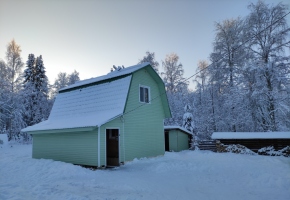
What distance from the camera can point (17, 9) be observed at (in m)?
10.5

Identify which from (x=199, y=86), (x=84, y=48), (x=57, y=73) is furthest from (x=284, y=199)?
(x=57, y=73)

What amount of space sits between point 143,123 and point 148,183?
6.85 m

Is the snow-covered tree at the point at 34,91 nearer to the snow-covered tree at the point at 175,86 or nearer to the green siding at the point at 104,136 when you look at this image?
the snow-covered tree at the point at 175,86

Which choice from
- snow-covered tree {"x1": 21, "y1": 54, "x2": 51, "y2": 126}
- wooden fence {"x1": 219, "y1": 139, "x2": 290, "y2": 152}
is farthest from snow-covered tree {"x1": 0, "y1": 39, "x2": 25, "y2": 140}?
wooden fence {"x1": 219, "y1": 139, "x2": 290, "y2": 152}

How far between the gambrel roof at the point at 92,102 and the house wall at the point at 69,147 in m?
0.72

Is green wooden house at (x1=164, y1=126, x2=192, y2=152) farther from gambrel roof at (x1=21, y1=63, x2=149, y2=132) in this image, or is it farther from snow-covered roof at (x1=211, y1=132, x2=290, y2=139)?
gambrel roof at (x1=21, y1=63, x2=149, y2=132)

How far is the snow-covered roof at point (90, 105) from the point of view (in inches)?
502

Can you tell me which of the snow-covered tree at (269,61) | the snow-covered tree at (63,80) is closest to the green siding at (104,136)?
the snow-covered tree at (269,61)

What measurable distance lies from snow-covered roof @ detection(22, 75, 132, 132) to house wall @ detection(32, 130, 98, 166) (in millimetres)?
715

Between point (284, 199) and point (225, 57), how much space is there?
737 inches

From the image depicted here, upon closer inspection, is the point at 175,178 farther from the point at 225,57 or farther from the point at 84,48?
the point at 225,57

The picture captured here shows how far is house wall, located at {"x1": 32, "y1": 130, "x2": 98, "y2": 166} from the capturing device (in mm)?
11914

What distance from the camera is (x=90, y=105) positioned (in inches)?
578

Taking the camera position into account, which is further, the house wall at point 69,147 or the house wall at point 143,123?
the house wall at point 143,123
